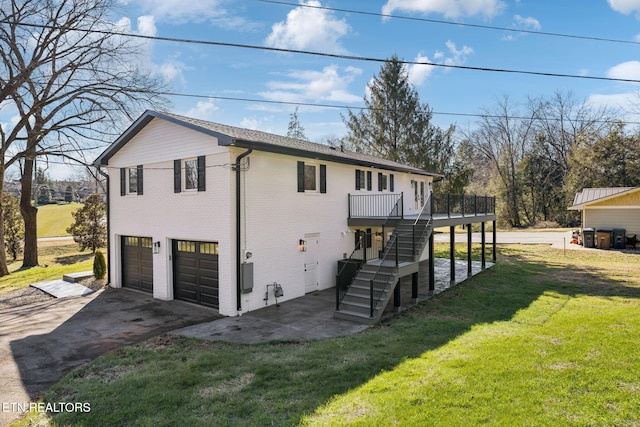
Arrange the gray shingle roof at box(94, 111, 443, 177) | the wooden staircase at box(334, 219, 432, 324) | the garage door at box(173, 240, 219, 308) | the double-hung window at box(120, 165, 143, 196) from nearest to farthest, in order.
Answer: the wooden staircase at box(334, 219, 432, 324), the gray shingle roof at box(94, 111, 443, 177), the garage door at box(173, 240, 219, 308), the double-hung window at box(120, 165, 143, 196)

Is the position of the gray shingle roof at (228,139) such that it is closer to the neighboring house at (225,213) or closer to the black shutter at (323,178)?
the neighboring house at (225,213)

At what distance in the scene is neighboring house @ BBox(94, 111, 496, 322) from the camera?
10.6 m

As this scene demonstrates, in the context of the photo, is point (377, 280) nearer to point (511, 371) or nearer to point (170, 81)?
point (511, 371)

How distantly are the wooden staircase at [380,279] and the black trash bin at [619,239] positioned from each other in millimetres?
19830

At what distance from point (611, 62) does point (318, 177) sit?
483 inches

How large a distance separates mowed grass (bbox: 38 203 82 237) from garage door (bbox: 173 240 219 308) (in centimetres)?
3385

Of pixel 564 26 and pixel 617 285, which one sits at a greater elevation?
pixel 564 26

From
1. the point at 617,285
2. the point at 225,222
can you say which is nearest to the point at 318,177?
the point at 225,222

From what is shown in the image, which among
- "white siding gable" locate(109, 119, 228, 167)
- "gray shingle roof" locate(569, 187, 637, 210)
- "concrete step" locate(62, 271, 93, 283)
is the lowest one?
"concrete step" locate(62, 271, 93, 283)

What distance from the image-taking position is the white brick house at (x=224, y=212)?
34.9 feet

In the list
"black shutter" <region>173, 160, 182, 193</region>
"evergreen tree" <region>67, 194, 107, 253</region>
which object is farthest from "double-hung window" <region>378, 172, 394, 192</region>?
"evergreen tree" <region>67, 194, 107, 253</region>

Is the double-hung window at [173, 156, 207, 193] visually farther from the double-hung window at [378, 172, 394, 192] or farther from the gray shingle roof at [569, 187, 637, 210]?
the gray shingle roof at [569, 187, 637, 210]

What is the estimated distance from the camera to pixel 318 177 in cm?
1346

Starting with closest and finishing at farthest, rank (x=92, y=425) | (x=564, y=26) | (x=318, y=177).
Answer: (x=92, y=425) → (x=564, y=26) → (x=318, y=177)
